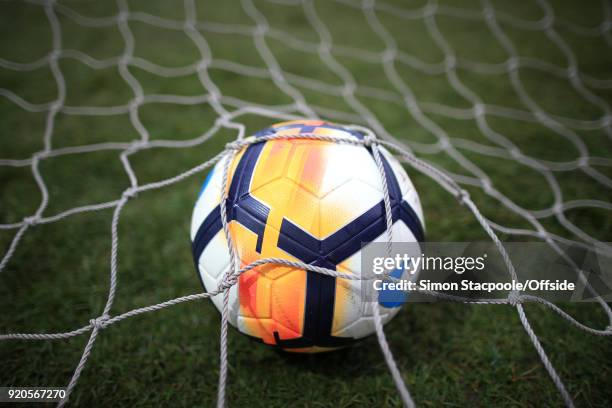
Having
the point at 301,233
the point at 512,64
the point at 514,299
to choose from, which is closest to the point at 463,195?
the point at 514,299

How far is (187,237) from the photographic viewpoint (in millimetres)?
1518

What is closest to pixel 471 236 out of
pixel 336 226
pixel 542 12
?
pixel 336 226

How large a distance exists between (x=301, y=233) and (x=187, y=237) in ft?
2.54

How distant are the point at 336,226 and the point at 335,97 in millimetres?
1431

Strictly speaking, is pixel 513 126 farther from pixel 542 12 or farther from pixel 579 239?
pixel 542 12

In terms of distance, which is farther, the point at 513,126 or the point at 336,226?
the point at 513,126

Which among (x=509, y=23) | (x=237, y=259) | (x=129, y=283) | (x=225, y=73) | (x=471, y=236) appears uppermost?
(x=509, y=23)

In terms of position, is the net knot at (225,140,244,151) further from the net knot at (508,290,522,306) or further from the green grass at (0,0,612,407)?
the net knot at (508,290,522,306)

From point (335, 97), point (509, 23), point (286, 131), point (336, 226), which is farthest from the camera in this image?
point (509, 23)

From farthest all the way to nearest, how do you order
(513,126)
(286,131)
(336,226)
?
1. (513,126)
2. (286,131)
3. (336,226)

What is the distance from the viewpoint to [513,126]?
2010mm

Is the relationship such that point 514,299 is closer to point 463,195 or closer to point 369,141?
point 463,195
